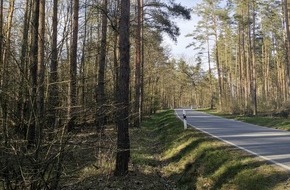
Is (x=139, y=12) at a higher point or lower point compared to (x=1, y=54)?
higher

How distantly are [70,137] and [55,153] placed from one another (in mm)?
372

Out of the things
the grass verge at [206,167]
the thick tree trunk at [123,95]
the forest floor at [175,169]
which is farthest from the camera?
the thick tree trunk at [123,95]

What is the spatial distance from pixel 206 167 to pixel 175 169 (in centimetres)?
164

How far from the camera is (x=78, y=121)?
6.80 meters

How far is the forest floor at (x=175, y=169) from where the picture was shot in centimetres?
747

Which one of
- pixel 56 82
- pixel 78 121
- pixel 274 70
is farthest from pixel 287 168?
pixel 274 70

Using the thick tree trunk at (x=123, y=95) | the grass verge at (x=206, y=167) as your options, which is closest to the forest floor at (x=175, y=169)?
the grass verge at (x=206, y=167)

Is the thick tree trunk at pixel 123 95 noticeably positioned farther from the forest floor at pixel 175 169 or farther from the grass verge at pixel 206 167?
the grass verge at pixel 206 167

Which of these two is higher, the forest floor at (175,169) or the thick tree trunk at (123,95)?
the thick tree trunk at (123,95)

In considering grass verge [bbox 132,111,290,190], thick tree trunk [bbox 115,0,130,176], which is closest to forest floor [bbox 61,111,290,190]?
grass verge [bbox 132,111,290,190]

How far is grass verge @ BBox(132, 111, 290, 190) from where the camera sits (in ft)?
26.6

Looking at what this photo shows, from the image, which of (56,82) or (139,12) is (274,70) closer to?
(139,12)

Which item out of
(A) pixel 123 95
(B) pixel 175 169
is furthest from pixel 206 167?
(A) pixel 123 95

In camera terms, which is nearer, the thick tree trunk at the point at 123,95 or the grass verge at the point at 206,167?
the grass verge at the point at 206,167
